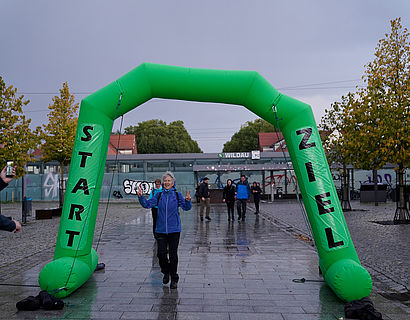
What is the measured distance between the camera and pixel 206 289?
6035 mm

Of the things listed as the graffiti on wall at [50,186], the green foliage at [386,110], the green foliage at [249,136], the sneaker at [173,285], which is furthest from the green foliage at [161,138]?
the sneaker at [173,285]

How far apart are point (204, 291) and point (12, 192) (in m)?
32.9

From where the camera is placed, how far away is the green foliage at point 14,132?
15.2m

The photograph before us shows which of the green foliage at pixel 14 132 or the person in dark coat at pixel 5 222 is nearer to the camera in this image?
the person in dark coat at pixel 5 222

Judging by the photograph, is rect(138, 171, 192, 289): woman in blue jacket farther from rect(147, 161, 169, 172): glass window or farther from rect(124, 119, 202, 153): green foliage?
rect(124, 119, 202, 153): green foliage

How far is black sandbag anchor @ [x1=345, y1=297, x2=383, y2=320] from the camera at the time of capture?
15.3 ft

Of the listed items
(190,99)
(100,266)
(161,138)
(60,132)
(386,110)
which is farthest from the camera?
(161,138)

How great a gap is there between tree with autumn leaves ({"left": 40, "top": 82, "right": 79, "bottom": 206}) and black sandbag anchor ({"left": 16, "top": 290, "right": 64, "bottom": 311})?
15951mm

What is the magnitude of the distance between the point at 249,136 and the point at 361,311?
66.5m

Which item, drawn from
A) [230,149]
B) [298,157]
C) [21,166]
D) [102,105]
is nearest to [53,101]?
[21,166]

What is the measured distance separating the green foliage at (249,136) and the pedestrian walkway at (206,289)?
59.6 metres

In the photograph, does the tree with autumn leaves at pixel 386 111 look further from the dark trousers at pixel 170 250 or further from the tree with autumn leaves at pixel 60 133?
the tree with autumn leaves at pixel 60 133

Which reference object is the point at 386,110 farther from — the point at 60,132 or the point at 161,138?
the point at 161,138

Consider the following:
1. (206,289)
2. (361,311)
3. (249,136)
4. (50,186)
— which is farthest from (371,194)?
(249,136)
